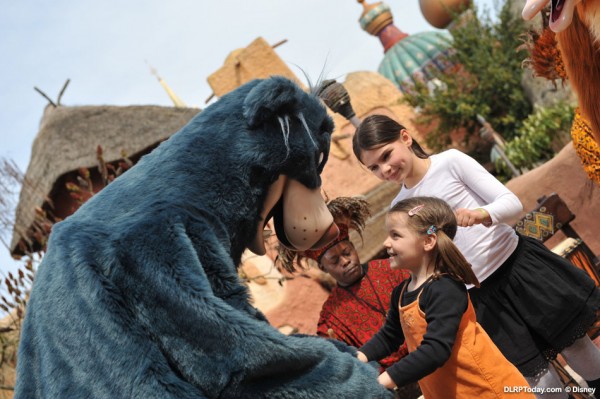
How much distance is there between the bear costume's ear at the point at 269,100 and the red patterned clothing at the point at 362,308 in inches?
60.1

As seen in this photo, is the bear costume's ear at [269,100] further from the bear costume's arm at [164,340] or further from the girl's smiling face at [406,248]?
the girl's smiling face at [406,248]

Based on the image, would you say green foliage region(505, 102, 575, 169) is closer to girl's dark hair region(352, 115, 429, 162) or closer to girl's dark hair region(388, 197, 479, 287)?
girl's dark hair region(352, 115, 429, 162)

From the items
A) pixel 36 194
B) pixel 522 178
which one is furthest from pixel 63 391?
pixel 36 194

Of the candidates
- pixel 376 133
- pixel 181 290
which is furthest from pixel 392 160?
pixel 181 290

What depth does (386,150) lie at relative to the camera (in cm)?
264

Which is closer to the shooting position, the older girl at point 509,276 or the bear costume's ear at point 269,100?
the bear costume's ear at point 269,100

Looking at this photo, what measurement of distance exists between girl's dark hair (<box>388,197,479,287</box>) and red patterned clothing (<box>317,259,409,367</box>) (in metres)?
0.84

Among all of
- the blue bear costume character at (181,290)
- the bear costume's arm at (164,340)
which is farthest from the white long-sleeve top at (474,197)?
the bear costume's arm at (164,340)

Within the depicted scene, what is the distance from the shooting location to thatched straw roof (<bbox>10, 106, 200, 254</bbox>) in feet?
29.5

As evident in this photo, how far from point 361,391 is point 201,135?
29.3 inches

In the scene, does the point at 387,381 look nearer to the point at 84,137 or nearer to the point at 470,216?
the point at 470,216

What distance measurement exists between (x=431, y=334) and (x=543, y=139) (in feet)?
32.7

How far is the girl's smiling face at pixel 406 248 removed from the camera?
217cm

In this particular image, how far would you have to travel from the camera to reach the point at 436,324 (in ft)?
6.42
